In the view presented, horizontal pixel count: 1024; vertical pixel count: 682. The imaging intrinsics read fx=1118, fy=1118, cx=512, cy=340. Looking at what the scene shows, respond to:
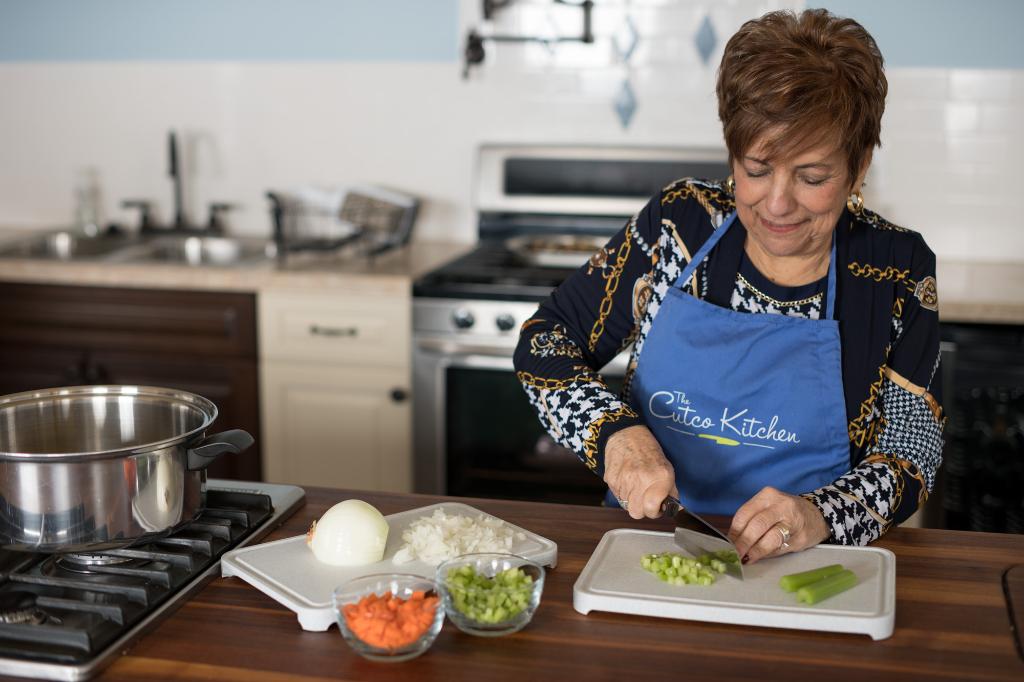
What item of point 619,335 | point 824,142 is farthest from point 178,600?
point 824,142

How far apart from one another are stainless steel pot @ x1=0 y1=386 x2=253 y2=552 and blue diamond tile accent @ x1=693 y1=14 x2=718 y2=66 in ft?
7.59

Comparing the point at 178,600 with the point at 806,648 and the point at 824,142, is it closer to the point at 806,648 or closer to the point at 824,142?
the point at 806,648

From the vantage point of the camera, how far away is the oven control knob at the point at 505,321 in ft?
9.48

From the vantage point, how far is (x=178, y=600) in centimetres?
122

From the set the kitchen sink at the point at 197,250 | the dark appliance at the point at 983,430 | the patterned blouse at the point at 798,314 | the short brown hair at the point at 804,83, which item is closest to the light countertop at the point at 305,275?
the dark appliance at the point at 983,430

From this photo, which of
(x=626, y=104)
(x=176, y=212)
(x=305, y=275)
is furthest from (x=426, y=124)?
(x=176, y=212)

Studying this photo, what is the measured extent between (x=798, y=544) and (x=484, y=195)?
2.24 meters

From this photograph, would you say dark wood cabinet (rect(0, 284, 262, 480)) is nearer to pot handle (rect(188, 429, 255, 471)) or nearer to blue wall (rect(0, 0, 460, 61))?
blue wall (rect(0, 0, 460, 61))

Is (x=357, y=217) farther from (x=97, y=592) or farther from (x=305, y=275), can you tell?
(x=97, y=592)

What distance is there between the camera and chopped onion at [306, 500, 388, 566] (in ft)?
4.23

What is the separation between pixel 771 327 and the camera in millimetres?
1673

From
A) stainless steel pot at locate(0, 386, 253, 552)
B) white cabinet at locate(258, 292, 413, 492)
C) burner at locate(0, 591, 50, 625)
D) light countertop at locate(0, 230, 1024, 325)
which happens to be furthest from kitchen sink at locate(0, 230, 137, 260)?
burner at locate(0, 591, 50, 625)

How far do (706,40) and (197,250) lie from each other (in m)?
1.68

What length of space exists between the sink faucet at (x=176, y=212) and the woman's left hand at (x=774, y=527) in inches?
104
